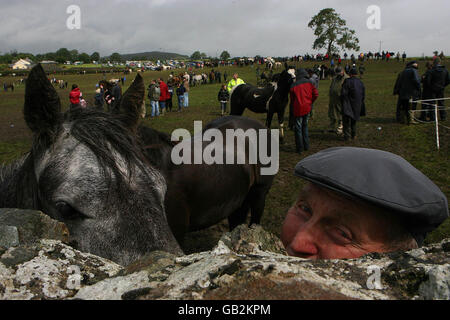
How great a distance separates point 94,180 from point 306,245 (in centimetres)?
133

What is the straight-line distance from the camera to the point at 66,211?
1788 mm

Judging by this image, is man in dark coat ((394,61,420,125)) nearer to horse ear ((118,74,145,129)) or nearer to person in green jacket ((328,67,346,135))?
person in green jacket ((328,67,346,135))

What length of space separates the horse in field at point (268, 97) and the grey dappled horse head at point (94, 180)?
9.40 meters

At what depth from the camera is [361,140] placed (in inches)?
427

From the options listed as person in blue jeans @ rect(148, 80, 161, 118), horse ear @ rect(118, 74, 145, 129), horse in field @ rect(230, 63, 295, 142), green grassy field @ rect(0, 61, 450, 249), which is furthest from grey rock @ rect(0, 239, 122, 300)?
person in blue jeans @ rect(148, 80, 161, 118)

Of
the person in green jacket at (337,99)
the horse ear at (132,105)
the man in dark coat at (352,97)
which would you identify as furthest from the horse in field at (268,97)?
the horse ear at (132,105)

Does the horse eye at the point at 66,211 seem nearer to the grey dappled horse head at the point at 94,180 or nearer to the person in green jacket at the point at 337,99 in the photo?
the grey dappled horse head at the point at 94,180

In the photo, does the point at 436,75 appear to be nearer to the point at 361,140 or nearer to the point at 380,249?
the point at 361,140

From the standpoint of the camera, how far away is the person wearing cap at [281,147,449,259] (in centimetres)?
105

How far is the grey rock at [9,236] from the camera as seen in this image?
105cm

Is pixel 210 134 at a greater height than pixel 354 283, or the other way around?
pixel 210 134

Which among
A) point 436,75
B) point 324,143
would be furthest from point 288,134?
point 436,75
